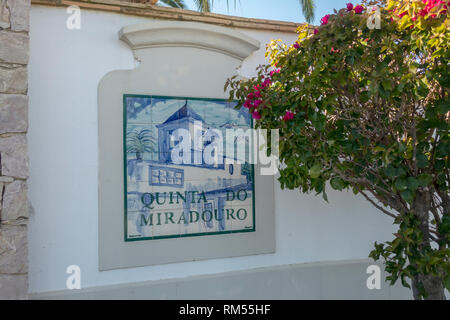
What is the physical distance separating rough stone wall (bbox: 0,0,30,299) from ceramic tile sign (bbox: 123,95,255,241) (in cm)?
108

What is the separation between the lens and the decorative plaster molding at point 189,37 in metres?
4.20

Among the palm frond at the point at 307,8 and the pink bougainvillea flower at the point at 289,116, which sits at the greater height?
the palm frond at the point at 307,8

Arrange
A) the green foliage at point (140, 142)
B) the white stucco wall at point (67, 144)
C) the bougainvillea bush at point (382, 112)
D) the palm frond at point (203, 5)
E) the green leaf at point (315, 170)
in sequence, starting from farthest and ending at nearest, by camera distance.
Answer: the palm frond at point (203, 5) → the green foliage at point (140, 142) → the white stucco wall at point (67, 144) → the green leaf at point (315, 170) → the bougainvillea bush at point (382, 112)

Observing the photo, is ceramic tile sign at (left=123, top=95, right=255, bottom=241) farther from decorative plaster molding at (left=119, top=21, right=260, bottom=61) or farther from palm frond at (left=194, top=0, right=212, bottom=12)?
palm frond at (left=194, top=0, right=212, bottom=12)

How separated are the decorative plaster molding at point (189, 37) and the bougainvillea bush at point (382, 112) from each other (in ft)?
3.63

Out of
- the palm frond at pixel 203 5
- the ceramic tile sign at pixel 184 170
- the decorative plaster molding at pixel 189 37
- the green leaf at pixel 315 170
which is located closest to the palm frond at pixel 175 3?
the palm frond at pixel 203 5

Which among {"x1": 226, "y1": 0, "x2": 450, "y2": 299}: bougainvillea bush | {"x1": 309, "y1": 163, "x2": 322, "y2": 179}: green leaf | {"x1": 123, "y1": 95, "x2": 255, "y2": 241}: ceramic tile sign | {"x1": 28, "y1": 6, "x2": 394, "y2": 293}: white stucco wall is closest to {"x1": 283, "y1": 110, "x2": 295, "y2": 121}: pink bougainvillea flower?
{"x1": 226, "y1": 0, "x2": 450, "y2": 299}: bougainvillea bush

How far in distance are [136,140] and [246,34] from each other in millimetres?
1772

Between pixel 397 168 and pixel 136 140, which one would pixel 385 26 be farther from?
pixel 136 140

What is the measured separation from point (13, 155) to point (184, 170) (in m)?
1.68

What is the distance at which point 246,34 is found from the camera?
4.78m

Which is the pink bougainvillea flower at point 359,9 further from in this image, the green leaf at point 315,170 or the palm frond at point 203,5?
the palm frond at point 203,5

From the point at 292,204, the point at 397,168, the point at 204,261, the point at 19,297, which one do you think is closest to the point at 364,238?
the point at 292,204

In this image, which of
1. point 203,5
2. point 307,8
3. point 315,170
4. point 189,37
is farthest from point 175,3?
point 315,170
